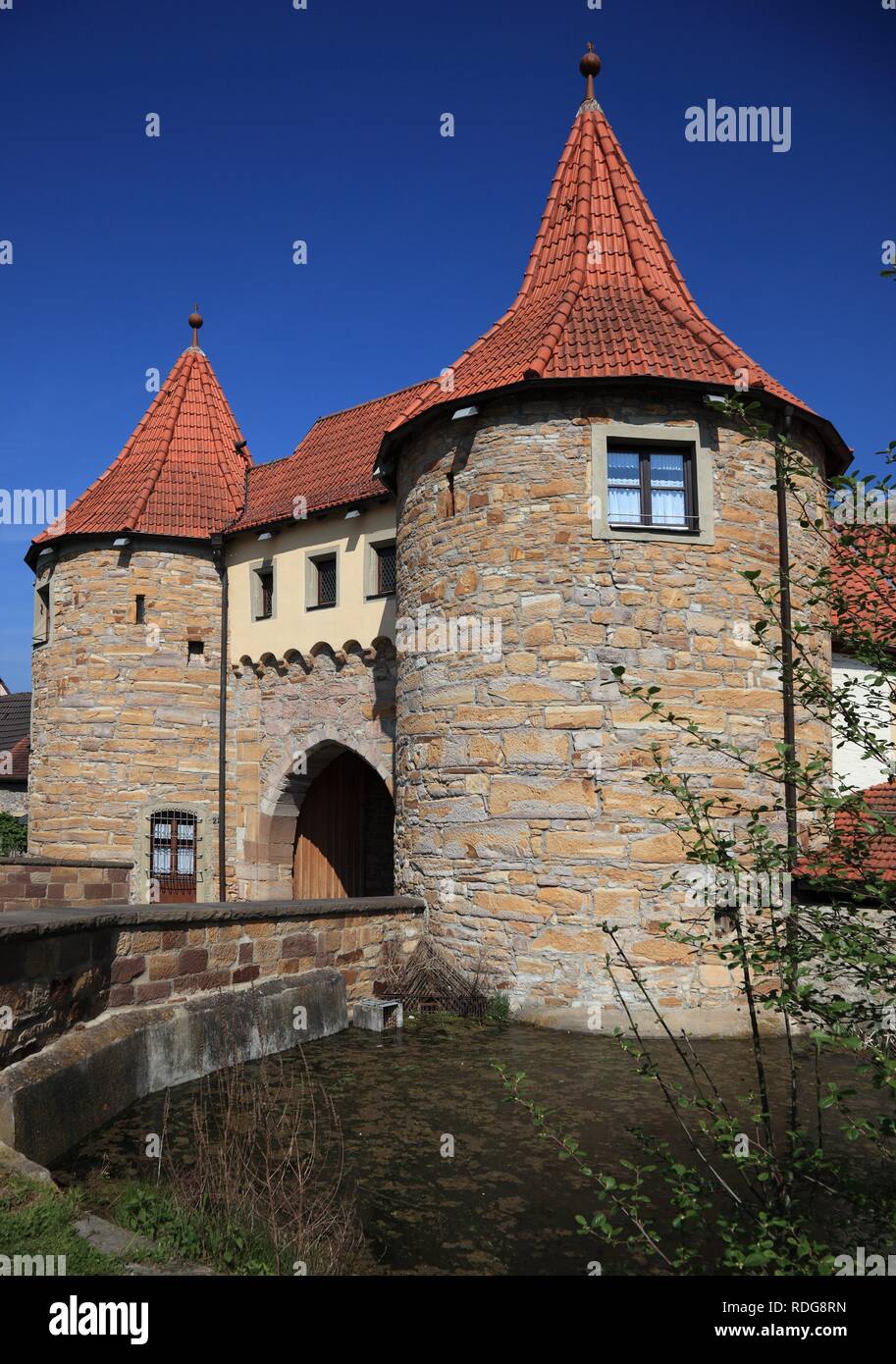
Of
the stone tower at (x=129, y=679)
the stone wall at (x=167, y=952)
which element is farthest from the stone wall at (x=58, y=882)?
the stone wall at (x=167, y=952)

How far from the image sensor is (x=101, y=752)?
14242 mm

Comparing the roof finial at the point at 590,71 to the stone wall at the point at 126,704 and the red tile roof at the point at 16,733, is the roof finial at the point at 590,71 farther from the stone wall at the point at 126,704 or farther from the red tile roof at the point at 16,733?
the red tile roof at the point at 16,733

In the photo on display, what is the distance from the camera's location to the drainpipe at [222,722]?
14641mm

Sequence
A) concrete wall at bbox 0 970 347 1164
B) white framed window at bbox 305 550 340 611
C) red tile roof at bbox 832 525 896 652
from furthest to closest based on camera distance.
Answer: white framed window at bbox 305 550 340 611 → concrete wall at bbox 0 970 347 1164 → red tile roof at bbox 832 525 896 652

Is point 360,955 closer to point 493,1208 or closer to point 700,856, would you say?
point 493,1208

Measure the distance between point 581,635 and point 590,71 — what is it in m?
6.79

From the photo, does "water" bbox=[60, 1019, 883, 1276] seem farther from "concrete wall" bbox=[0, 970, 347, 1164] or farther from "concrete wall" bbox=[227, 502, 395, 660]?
"concrete wall" bbox=[227, 502, 395, 660]

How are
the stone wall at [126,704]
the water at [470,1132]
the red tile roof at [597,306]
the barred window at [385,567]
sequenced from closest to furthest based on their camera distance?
1. the water at [470,1132]
2. the red tile roof at [597,306]
3. the barred window at [385,567]
4. the stone wall at [126,704]

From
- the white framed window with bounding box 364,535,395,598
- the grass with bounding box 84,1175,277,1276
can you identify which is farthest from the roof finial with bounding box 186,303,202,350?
the grass with bounding box 84,1175,277,1276

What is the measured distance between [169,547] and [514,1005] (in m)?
9.09

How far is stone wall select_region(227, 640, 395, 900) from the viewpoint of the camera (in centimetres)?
1262

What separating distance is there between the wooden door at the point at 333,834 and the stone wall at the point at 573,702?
5519mm

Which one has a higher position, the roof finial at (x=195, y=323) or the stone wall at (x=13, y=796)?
the roof finial at (x=195, y=323)

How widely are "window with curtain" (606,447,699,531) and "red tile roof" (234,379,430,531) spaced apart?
4481 mm
